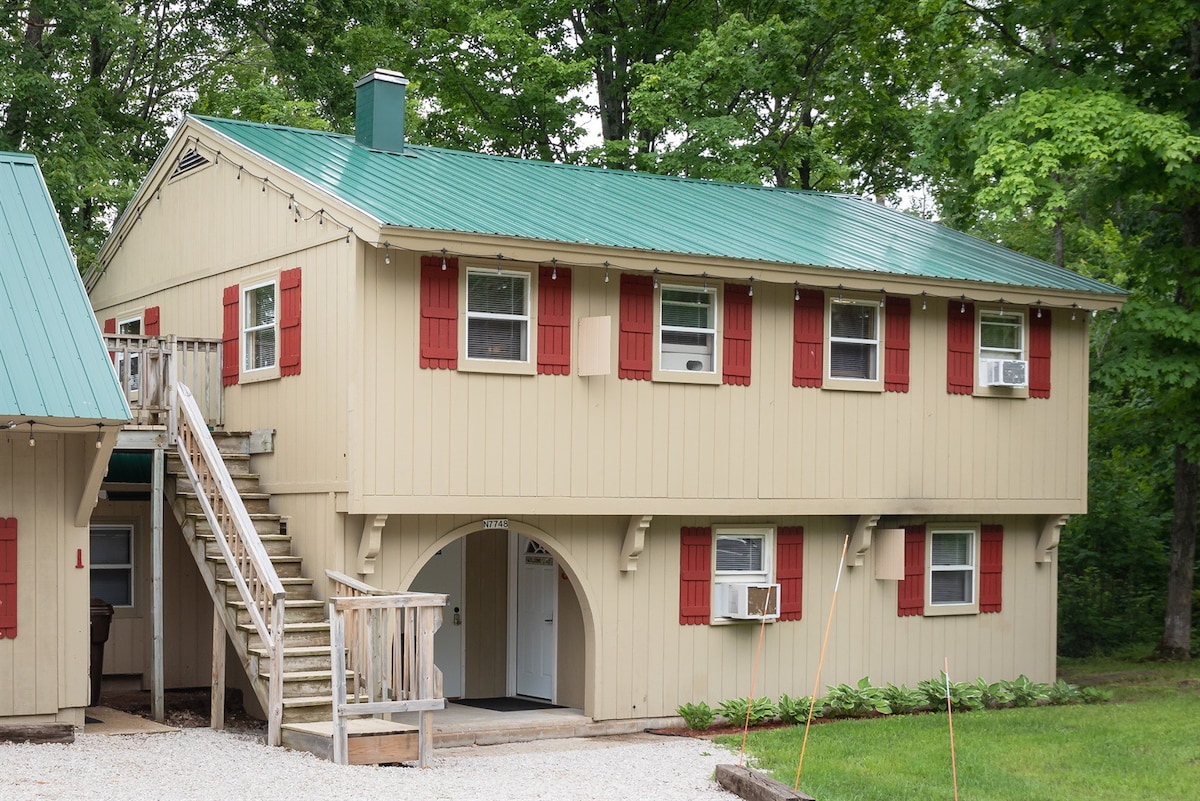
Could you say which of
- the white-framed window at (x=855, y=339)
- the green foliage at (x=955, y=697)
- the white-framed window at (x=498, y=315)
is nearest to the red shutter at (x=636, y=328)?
the white-framed window at (x=498, y=315)

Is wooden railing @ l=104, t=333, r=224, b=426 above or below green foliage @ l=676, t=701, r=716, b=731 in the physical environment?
above

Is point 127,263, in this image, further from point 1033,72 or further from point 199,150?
point 1033,72

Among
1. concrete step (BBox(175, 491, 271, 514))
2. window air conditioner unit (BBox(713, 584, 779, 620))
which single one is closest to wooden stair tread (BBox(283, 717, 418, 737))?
concrete step (BBox(175, 491, 271, 514))

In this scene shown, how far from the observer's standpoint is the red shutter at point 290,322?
50.3ft

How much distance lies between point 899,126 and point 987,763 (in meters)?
17.5

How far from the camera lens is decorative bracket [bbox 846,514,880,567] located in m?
17.0

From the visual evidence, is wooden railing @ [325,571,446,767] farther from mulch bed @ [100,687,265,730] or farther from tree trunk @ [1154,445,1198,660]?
tree trunk @ [1154,445,1198,660]

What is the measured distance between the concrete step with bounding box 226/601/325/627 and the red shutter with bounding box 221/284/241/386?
134 inches

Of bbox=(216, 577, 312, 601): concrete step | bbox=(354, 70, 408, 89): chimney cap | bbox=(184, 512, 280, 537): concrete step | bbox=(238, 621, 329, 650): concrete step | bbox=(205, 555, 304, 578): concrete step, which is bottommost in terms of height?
bbox=(238, 621, 329, 650): concrete step

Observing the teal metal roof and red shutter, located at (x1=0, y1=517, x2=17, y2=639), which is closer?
the teal metal roof

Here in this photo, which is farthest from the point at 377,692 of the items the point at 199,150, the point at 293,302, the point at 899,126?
the point at 899,126

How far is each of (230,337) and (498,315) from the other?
377cm

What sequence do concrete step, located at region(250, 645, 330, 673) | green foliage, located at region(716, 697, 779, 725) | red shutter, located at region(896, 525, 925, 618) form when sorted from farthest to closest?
1. red shutter, located at region(896, 525, 925, 618)
2. green foliage, located at region(716, 697, 779, 725)
3. concrete step, located at region(250, 645, 330, 673)

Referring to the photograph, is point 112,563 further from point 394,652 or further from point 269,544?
point 394,652
